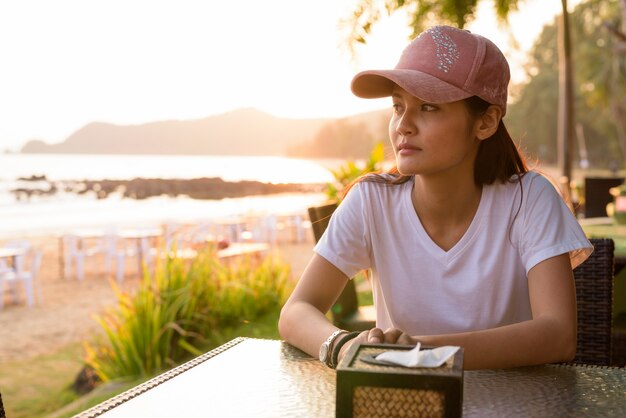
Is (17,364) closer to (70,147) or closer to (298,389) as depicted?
(298,389)

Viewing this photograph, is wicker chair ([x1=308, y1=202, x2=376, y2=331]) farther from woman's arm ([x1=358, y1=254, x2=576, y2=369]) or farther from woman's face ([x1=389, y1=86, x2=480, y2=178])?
woman's arm ([x1=358, y1=254, x2=576, y2=369])

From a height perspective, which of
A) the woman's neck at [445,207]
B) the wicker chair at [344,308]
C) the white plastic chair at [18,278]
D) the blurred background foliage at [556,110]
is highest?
the blurred background foliage at [556,110]

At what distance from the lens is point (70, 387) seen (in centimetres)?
577

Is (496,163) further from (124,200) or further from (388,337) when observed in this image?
(124,200)

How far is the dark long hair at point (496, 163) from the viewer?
1.78 metres

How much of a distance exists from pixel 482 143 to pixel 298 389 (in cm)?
98

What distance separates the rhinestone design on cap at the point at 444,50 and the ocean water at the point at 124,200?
544 centimetres

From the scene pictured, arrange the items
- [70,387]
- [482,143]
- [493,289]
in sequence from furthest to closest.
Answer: [70,387], [482,143], [493,289]

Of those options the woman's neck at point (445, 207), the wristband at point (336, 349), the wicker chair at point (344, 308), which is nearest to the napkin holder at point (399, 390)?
the wristband at point (336, 349)

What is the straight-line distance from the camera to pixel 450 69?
5.12ft

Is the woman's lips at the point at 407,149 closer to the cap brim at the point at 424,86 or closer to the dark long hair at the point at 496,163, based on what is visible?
the cap brim at the point at 424,86

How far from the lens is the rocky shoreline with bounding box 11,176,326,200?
43250 millimetres

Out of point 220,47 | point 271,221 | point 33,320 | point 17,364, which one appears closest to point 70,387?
point 17,364

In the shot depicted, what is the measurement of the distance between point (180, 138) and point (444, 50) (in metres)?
75.5
